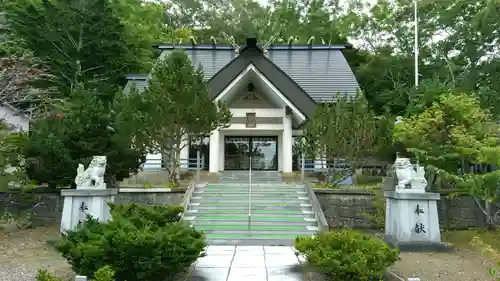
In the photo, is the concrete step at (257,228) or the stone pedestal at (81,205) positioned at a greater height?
the stone pedestal at (81,205)

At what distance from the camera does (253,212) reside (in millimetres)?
13406

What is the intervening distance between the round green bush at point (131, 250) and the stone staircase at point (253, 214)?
4279 millimetres

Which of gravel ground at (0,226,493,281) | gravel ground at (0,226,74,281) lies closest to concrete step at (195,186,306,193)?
gravel ground at (0,226,74,281)

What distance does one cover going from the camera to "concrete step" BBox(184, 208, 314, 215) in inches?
518

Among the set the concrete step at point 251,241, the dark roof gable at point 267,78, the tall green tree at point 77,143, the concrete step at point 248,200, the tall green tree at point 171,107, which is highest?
the dark roof gable at point 267,78

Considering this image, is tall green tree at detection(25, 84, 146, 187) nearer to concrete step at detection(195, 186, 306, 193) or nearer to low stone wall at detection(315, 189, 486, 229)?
concrete step at detection(195, 186, 306, 193)

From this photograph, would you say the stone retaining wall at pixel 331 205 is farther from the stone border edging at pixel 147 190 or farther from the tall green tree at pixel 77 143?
the tall green tree at pixel 77 143

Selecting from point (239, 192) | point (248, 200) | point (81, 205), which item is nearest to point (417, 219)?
point (248, 200)

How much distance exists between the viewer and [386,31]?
29.5 m

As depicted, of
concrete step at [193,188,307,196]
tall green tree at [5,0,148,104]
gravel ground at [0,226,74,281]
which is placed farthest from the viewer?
tall green tree at [5,0,148,104]

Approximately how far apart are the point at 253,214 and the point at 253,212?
175mm

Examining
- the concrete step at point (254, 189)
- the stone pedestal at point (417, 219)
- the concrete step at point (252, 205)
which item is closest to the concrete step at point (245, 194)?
the concrete step at point (254, 189)

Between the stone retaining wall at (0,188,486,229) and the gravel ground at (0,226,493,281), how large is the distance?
2.48 m

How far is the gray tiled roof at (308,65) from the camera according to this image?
77.2 feet
